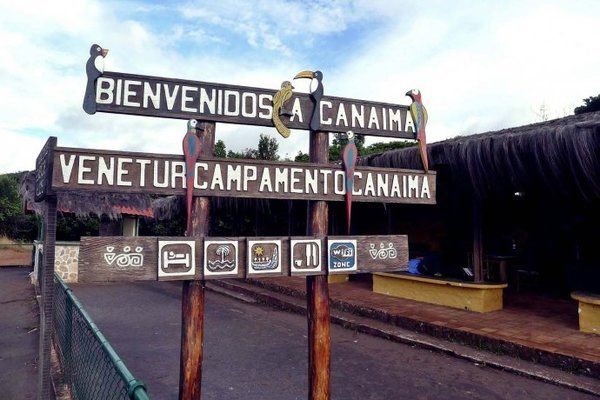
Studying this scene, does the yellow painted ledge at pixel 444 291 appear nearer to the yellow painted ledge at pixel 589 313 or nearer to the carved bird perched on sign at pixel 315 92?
the yellow painted ledge at pixel 589 313

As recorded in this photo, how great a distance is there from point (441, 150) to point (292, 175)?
527cm

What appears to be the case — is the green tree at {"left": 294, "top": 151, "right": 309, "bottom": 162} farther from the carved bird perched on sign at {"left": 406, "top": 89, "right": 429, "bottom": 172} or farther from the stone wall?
the carved bird perched on sign at {"left": 406, "top": 89, "right": 429, "bottom": 172}

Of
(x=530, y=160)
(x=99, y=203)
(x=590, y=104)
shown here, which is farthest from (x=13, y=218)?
(x=590, y=104)

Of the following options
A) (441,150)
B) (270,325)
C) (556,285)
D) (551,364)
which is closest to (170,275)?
(551,364)

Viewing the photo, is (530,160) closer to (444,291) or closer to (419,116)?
(444,291)

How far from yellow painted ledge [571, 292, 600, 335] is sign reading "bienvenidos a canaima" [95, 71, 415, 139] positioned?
15.0ft

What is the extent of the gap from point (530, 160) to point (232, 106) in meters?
5.35

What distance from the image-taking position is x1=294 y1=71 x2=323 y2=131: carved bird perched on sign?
134 inches

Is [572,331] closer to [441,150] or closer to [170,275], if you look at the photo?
[441,150]

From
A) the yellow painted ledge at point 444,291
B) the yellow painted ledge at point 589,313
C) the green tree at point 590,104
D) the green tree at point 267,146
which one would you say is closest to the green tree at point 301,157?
the green tree at point 267,146

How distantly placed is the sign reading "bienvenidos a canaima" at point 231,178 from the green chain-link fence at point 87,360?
101 centimetres

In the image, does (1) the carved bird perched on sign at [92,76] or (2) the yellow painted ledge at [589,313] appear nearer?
(1) the carved bird perched on sign at [92,76]

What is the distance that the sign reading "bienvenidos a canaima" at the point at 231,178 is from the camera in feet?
9.04

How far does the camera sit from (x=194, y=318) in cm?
312
